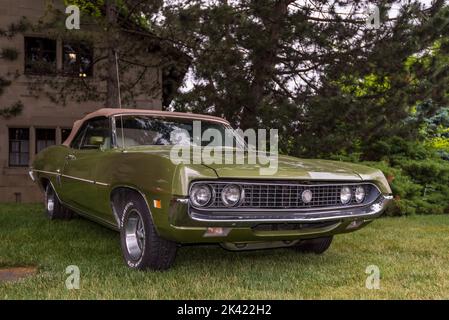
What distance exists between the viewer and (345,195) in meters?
4.23

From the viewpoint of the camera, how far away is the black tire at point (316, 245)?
4834 millimetres

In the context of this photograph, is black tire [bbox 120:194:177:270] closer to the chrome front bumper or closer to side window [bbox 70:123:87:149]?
the chrome front bumper

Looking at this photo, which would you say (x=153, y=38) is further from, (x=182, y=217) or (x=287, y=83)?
(x=182, y=217)

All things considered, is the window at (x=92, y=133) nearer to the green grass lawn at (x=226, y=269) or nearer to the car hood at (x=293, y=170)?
the car hood at (x=293, y=170)

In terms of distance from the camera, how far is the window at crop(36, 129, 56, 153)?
13.9m

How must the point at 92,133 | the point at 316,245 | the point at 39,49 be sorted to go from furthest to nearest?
the point at 39,49 → the point at 92,133 → the point at 316,245

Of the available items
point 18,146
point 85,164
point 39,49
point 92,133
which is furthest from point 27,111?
point 85,164

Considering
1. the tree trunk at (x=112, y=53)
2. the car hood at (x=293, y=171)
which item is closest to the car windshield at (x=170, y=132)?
the car hood at (x=293, y=171)

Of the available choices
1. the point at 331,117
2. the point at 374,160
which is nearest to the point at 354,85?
the point at 331,117

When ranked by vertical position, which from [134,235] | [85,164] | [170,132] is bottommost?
[134,235]

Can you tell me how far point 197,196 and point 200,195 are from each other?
0.09 feet

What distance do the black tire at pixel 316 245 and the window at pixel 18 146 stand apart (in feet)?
36.8

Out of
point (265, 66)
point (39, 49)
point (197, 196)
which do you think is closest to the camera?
point (197, 196)

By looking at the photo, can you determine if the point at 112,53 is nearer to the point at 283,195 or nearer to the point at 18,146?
the point at 18,146
